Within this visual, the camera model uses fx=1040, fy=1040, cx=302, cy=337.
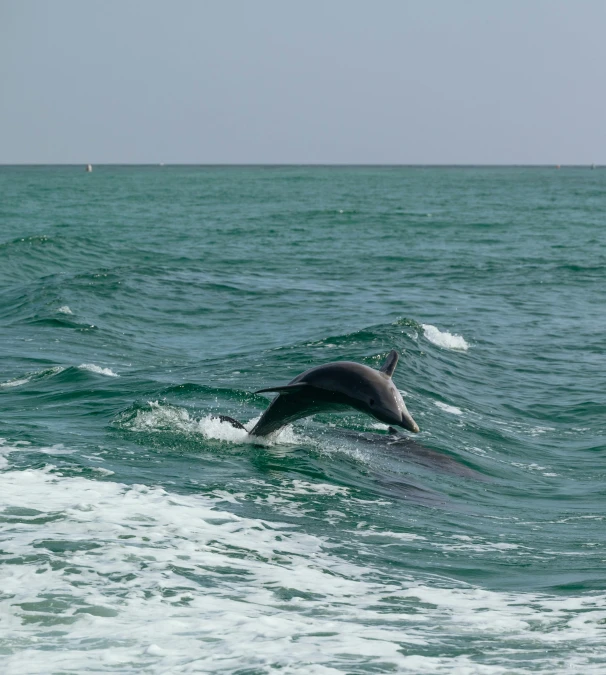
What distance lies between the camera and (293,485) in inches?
599

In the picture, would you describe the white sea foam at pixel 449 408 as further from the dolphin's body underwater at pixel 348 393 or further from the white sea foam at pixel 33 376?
the white sea foam at pixel 33 376

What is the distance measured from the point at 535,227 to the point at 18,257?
3890 cm

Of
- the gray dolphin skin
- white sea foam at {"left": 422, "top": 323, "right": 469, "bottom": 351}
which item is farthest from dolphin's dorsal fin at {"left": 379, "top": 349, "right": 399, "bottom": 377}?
white sea foam at {"left": 422, "top": 323, "right": 469, "bottom": 351}

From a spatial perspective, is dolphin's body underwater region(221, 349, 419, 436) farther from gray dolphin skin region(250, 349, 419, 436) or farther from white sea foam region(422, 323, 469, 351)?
white sea foam region(422, 323, 469, 351)

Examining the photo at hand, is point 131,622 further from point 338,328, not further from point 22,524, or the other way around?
point 338,328

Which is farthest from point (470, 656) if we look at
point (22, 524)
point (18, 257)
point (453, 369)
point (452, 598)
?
point (18, 257)

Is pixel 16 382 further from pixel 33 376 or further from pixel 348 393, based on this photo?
pixel 348 393

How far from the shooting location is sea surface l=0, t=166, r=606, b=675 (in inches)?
377

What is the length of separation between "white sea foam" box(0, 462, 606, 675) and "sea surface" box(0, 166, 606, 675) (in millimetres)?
33

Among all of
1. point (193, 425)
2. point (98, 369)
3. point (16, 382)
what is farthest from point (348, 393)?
point (98, 369)

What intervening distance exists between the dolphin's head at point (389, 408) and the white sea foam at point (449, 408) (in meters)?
7.60

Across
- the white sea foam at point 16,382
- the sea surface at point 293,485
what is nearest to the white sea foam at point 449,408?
the sea surface at point 293,485

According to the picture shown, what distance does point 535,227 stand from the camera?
71750mm

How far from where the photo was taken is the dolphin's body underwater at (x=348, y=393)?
45.3ft
